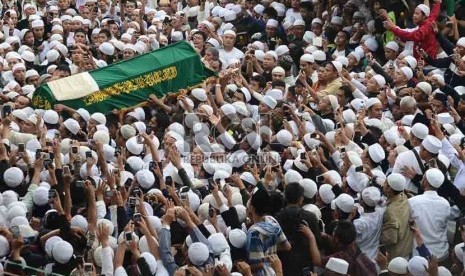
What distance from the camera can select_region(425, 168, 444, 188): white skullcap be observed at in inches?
547

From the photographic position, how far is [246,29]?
848 inches

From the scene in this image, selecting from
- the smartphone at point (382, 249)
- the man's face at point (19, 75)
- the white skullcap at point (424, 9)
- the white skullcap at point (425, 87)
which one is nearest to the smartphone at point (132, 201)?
the smartphone at point (382, 249)

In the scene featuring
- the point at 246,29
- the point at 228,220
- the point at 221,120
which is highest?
the point at 228,220

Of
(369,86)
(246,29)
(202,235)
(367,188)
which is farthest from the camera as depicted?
(246,29)

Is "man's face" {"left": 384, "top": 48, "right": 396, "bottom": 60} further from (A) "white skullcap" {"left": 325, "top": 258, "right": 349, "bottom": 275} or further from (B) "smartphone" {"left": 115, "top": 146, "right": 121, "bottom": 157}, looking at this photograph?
(A) "white skullcap" {"left": 325, "top": 258, "right": 349, "bottom": 275}

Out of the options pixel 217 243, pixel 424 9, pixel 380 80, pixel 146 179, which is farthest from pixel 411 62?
pixel 217 243

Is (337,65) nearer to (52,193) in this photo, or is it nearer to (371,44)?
(371,44)

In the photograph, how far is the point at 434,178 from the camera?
45.5ft

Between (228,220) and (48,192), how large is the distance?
194 centimetres

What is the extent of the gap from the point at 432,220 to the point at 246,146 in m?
3.13

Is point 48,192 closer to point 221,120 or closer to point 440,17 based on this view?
point 221,120

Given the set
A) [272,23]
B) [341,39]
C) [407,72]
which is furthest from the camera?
[272,23]

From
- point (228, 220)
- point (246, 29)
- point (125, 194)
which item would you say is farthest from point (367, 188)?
point (246, 29)

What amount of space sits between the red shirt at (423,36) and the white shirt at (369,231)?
5.76 metres
